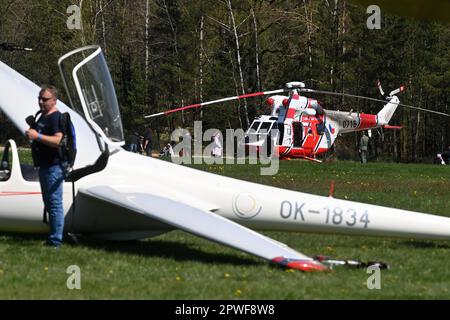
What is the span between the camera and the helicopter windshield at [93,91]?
895 centimetres

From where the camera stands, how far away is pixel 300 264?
7.91 m

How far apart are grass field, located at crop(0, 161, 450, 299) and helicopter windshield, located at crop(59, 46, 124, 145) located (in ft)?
4.79

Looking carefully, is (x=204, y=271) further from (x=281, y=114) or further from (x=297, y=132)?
(x=281, y=114)

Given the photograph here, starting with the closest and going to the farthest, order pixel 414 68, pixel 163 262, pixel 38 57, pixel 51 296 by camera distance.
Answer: pixel 51 296, pixel 163 262, pixel 38 57, pixel 414 68

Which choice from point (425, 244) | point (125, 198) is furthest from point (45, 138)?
point (425, 244)

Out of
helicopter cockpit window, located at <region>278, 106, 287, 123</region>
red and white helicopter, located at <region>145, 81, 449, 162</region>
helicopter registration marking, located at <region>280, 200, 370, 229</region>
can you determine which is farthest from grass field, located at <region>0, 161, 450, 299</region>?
helicopter cockpit window, located at <region>278, 106, 287, 123</region>

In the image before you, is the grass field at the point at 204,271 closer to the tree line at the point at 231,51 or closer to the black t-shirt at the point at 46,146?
the black t-shirt at the point at 46,146

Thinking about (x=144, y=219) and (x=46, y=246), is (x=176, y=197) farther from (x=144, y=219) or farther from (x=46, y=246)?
(x=46, y=246)

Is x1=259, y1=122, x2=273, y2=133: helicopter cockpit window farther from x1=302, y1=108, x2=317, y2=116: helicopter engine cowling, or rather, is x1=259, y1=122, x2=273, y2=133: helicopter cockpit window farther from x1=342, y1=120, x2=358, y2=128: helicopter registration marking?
x1=342, y1=120, x2=358, y2=128: helicopter registration marking

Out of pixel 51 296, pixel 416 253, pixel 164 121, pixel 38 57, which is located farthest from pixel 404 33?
pixel 51 296

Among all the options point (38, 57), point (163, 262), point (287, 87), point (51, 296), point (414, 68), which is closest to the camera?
point (51, 296)

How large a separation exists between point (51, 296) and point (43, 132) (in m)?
2.64

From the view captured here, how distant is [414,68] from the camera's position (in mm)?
53812

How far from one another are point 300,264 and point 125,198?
7.85 ft
